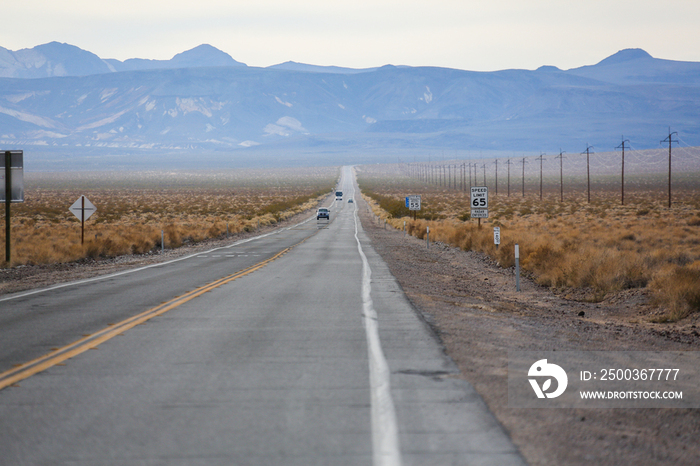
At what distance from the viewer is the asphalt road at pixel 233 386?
5523 millimetres

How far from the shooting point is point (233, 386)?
7.34m

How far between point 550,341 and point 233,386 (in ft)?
16.9

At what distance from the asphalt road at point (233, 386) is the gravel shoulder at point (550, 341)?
1.11 ft

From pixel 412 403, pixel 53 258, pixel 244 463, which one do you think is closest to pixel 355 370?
pixel 412 403

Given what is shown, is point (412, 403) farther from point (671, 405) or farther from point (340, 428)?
point (671, 405)

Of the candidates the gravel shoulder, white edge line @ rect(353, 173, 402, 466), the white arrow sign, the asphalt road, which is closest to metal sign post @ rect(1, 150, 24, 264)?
the white arrow sign

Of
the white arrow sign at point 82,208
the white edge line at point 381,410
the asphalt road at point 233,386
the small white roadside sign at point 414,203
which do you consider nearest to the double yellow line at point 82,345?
the asphalt road at point 233,386

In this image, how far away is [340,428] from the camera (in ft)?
19.7

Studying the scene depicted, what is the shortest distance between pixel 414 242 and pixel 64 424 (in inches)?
1275

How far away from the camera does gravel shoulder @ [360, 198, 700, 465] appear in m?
5.67

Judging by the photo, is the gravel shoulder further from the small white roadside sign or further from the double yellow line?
the small white roadside sign

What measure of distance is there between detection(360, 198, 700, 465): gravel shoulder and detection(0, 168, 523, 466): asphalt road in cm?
34

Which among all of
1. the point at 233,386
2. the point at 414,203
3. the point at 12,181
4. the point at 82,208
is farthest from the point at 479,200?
the point at 233,386

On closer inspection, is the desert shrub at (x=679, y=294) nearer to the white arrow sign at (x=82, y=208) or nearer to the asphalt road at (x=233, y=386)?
the asphalt road at (x=233, y=386)
